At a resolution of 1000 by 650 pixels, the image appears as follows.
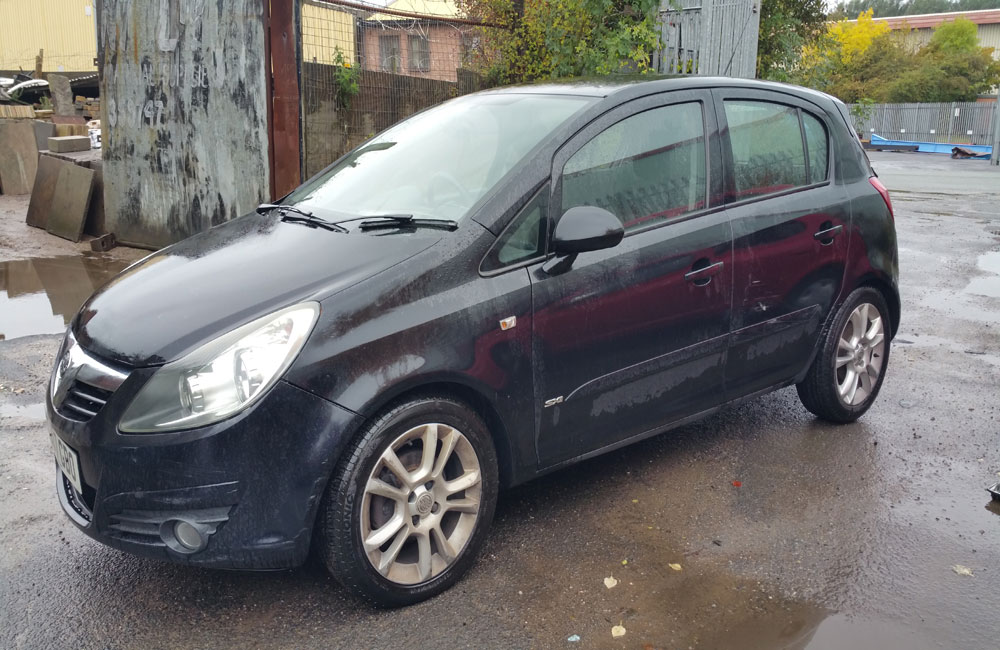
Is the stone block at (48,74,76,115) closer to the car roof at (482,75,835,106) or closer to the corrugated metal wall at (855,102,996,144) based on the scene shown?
the car roof at (482,75,835,106)

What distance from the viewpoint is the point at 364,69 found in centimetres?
873

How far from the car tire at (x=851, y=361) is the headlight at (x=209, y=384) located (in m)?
2.91

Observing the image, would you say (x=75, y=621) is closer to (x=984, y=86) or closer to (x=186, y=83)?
(x=186, y=83)

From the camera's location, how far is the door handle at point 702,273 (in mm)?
3826

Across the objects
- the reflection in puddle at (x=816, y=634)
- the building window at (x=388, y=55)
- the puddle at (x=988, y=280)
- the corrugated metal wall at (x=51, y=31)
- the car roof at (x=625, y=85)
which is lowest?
the reflection in puddle at (x=816, y=634)

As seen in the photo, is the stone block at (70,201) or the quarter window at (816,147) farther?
the stone block at (70,201)

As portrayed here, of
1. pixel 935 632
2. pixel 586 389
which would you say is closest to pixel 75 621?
pixel 586 389

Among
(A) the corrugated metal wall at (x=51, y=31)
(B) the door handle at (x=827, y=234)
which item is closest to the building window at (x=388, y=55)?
(B) the door handle at (x=827, y=234)

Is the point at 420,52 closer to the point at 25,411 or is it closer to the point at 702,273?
the point at 25,411

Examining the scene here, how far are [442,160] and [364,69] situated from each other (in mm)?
5327

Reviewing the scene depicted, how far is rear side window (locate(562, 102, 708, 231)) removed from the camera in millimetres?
3609

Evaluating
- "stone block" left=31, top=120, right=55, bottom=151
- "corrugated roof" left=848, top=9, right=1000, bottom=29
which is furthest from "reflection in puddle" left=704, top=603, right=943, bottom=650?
"corrugated roof" left=848, top=9, right=1000, bottom=29

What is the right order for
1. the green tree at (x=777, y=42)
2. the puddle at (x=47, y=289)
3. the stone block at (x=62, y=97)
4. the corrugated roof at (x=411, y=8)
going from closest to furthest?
the puddle at (x=47, y=289) < the corrugated roof at (x=411, y=8) < the green tree at (x=777, y=42) < the stone block at (x=62, y=97)

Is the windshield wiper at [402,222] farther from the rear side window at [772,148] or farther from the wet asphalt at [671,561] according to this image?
the rear side window at [772,148]
